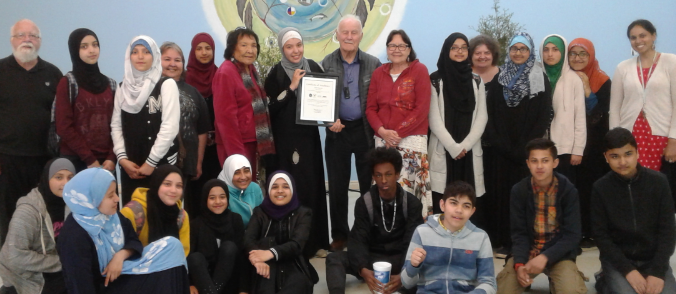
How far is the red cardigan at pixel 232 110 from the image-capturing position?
3.79 m

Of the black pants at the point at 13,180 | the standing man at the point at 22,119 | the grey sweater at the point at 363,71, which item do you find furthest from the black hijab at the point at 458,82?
the black pants at the point at 13,180

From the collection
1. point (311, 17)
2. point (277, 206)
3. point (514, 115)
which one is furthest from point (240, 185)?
point (311, 17)

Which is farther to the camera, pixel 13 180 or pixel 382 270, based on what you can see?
pixel 13 180

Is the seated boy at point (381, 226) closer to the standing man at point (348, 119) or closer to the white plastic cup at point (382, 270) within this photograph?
the white plastic cup at point (382, 270)

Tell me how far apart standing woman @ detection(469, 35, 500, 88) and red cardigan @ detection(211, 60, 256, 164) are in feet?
5.64

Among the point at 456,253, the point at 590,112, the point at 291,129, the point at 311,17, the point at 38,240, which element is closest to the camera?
the point at 456,253

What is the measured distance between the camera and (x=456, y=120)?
401cm

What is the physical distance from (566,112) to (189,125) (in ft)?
8.47

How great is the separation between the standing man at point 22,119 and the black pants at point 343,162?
1.93 m

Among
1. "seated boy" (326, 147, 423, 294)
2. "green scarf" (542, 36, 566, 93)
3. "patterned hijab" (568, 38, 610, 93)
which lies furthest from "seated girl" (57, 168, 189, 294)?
"patterned hijab" (568, 38, 610, 93)

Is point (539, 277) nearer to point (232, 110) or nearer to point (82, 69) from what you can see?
point (232, 110)

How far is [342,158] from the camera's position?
162 inches

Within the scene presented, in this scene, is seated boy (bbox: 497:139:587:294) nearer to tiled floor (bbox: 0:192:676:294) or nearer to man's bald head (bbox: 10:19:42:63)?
tiled floor (bbox: 0:192:676:294)

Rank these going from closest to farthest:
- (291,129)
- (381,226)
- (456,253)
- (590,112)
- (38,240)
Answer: (456,253), (38,240), (381,226), (291,129), (590,112)
